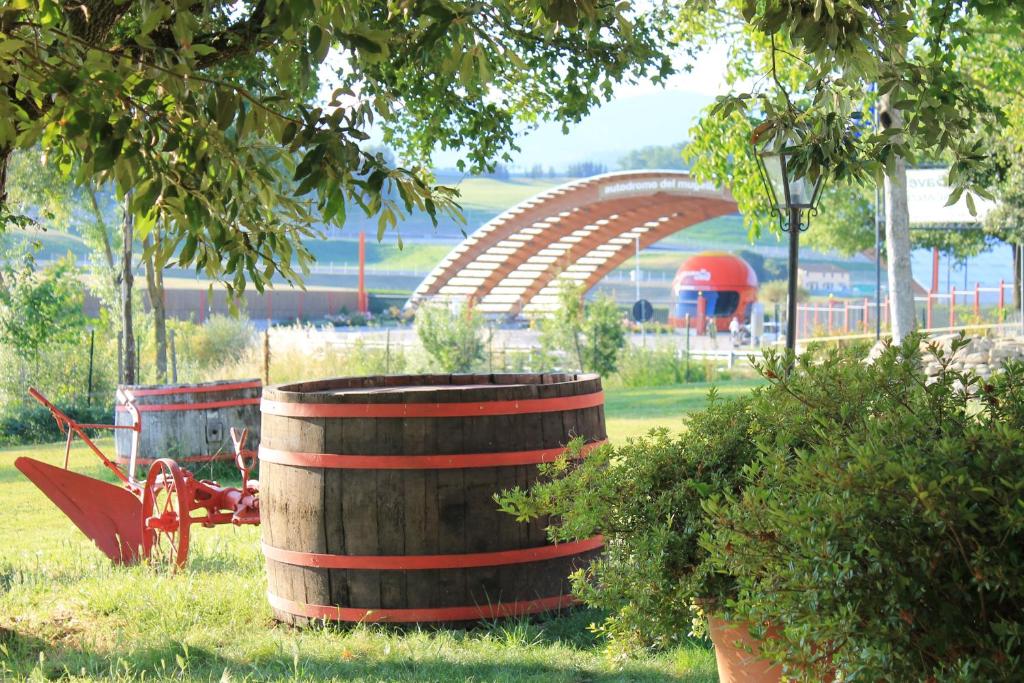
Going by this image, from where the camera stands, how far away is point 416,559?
→ 15.6 feet

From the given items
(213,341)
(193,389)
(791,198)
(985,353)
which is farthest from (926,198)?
(193,389)

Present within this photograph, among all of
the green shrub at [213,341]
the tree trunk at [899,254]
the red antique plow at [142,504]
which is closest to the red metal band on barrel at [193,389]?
the red antique plow at [142,504]

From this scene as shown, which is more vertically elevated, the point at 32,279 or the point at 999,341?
the point at 32,279

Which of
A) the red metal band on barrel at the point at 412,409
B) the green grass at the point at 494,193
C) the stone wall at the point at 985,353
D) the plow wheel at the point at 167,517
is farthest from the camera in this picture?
the green grass at the point at 494,193

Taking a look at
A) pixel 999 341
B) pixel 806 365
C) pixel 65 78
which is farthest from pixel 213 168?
pixel 999 341

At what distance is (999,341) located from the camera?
18.0 meters

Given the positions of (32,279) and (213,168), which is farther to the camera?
(32,279)

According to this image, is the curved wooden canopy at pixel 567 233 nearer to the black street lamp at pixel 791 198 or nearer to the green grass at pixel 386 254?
the black street lamp at pixel 791 198

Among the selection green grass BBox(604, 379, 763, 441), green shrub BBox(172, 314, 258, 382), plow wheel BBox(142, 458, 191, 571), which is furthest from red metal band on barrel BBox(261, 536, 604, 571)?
green shrub BBox(172, 314, 258, 382)

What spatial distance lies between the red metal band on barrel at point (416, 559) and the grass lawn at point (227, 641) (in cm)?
28

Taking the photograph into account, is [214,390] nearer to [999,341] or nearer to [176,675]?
[176,675]

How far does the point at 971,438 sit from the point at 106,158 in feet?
7.00

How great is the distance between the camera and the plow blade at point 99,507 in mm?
6406

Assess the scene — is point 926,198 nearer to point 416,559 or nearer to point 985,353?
point 985,353
